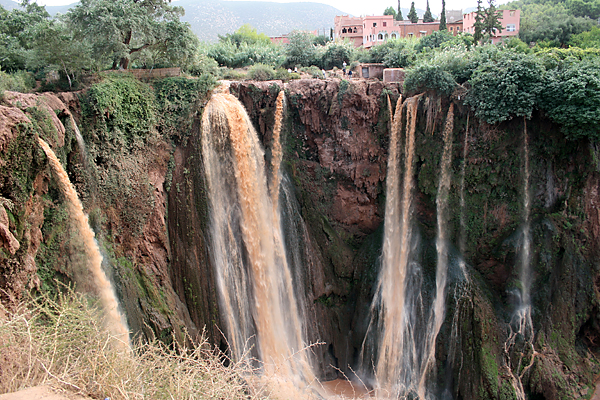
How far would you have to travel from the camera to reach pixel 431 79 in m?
17.9

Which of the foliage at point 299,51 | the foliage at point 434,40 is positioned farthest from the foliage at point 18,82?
the foliage at point 434,40

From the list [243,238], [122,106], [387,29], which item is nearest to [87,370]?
[243,238]

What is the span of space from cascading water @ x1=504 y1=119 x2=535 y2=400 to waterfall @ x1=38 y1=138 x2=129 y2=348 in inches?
557

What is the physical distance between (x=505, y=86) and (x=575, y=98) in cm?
235

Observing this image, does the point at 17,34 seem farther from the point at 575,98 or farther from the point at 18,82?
the point at 575,98

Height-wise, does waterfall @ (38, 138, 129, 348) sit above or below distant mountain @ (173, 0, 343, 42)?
below

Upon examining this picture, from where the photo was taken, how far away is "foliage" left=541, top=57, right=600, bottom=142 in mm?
15586

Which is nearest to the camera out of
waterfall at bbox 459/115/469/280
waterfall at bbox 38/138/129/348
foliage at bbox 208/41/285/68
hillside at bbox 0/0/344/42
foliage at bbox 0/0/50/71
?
waterfall at bbox 38/138/129/348

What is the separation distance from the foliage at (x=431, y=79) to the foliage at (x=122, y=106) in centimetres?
1047

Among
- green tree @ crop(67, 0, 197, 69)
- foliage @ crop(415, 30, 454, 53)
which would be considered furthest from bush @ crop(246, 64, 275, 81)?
foliage @ crop(415, 30, 454, 53)

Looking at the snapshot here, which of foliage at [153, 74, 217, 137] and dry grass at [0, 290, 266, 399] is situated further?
foliage at [153, 74, 217, 137]

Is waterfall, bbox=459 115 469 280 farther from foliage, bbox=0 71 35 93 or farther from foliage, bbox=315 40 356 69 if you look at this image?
foliage, bbox=0 71 35 93

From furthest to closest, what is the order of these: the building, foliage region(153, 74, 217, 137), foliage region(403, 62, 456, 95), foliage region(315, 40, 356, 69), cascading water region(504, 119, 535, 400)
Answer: the building
foliage region(315, 40, 356, 69)
foliage region(403, 62, 456, 95)
foliage region(153, 74, 217, 137)
cascading water region(504, 119, 535, 400)

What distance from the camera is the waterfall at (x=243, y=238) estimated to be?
1708 centimetres
